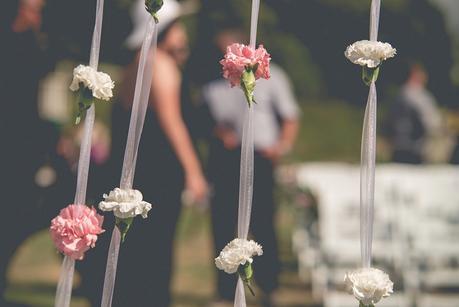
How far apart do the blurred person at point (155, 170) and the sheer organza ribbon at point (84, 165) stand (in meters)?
1.57

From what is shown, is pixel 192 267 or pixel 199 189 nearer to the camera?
pixel 199 189

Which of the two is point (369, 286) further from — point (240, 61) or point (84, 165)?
point (84, 165)

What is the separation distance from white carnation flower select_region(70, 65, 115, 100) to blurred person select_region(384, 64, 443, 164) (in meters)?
7.28

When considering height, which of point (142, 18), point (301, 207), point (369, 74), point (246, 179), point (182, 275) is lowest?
point (246, 179)

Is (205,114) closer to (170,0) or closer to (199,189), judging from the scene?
(199,189)

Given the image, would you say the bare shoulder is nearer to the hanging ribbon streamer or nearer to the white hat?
the white hat

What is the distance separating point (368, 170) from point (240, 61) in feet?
1.33

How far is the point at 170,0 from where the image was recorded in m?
4.41

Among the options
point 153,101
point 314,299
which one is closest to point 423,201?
point 314,299

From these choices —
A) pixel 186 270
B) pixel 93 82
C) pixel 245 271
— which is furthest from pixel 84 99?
pixel 186 270

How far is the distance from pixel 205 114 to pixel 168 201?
177 cm

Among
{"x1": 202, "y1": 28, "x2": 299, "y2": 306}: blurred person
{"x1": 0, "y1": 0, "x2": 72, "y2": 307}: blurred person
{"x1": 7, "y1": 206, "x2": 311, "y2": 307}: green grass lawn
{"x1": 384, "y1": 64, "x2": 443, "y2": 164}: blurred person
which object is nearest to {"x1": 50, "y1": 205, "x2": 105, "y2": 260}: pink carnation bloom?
{"x1": 0, "y1": 0, "x2": 72, "y2": 307}: blurred person

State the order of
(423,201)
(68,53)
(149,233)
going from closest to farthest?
(149,233)
(68,53)
(423,201)

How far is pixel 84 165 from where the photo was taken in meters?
2.48
